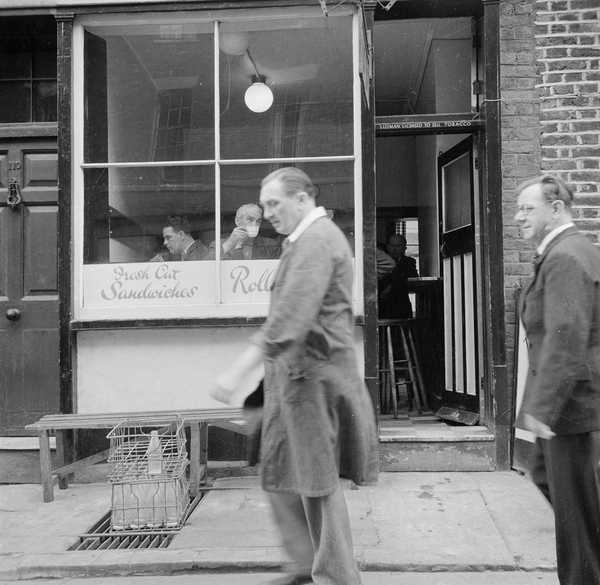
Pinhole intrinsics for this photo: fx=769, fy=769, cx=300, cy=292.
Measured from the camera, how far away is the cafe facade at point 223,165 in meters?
6.12

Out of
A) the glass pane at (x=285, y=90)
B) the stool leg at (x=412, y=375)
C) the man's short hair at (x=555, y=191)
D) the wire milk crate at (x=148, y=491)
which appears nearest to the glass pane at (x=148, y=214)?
the glass pane at (x=285, y=90)

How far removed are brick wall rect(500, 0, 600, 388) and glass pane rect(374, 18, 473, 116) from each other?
0.58 metres

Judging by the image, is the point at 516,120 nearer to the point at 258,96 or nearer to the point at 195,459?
the point at 258,96

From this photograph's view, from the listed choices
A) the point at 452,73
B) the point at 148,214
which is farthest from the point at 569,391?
the point at 452,73

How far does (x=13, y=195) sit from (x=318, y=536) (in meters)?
4.50

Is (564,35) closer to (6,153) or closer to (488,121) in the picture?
(488,121)

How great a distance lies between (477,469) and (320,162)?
2.77m

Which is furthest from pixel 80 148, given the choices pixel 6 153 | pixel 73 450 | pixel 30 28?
pixel 73 450

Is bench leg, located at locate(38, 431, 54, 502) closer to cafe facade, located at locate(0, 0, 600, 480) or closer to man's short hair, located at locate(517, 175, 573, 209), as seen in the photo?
cafe facade, located at locate(0, 0, 600, 480)

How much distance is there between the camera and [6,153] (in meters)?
6.65

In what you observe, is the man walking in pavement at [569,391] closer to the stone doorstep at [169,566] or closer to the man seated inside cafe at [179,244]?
the stone doorstep at [169,566]

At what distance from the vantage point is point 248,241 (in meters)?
6.34

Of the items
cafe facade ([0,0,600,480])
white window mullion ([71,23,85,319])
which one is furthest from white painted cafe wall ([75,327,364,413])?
white window mullion ([71,23,85,319])

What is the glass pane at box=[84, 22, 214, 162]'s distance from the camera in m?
6.41
